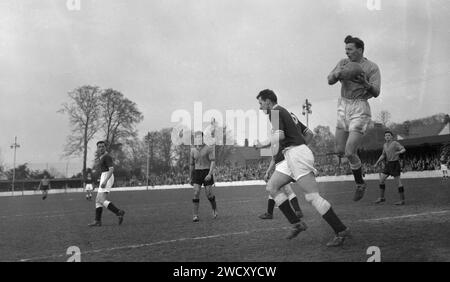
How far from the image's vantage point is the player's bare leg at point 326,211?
5363 millimetres

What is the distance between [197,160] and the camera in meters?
10.9

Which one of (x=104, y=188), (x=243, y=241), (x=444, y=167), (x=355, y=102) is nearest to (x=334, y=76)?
(x=355, y=102)

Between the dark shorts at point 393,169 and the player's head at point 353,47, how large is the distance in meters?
7.37

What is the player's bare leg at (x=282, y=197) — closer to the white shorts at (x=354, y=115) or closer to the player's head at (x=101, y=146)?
the white shorts at (x=354, y=115)

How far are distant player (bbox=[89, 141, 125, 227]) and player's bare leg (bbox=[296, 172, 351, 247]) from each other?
235 inches

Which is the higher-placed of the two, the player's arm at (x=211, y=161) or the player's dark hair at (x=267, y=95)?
the player's dark hair at (x=267, y=95)

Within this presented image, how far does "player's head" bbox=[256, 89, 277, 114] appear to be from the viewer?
593cm

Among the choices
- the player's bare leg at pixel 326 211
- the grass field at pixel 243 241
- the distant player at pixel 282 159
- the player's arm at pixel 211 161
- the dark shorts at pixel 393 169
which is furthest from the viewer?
the dark shorts at pixel 393 169

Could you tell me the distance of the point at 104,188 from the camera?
10.3m

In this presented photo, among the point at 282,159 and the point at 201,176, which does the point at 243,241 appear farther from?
the point at 201,176

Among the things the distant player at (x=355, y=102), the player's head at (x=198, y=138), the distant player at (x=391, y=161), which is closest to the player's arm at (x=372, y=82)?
the distant player at (x=355, y=102)
